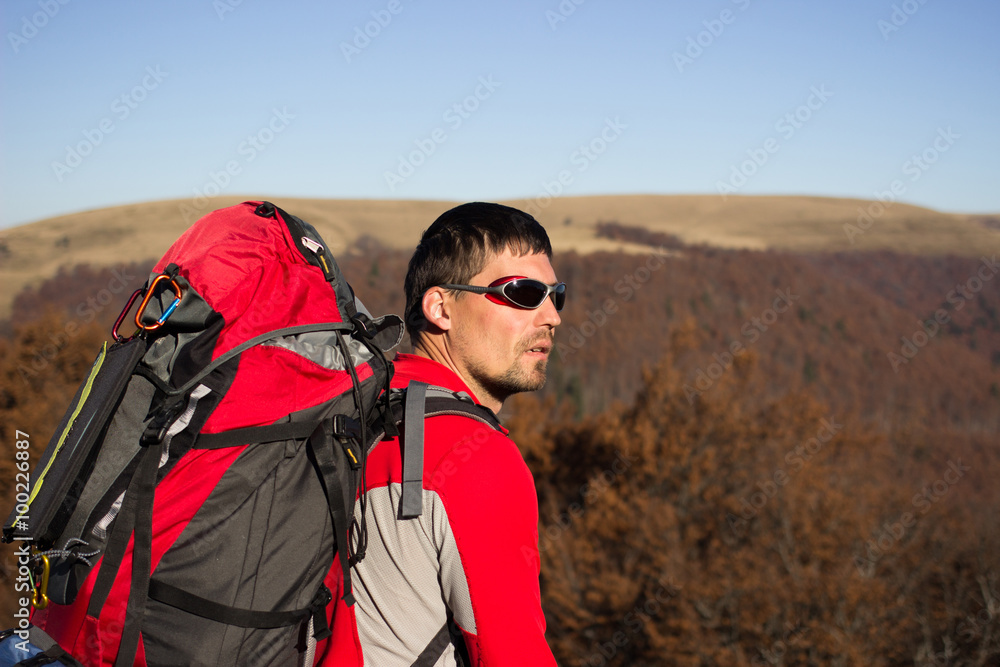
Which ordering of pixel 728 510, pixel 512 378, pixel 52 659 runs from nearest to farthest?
pixel 52 659 < pixel 512 378 < pixel 728 510

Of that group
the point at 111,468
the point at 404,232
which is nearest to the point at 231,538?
the point at 111,468

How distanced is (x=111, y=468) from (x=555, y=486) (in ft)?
113

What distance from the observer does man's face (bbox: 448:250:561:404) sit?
2.12m

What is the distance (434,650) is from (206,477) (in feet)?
2.06

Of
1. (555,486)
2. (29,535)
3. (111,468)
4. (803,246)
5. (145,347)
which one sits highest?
(803,246)

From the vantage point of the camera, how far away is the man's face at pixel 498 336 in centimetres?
212

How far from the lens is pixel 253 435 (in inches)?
64.6

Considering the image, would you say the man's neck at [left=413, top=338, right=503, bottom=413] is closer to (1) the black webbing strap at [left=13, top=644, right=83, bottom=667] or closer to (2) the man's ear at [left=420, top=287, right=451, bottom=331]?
(2) the man's ear at [left=420, top=287, right=451, bottom=331]

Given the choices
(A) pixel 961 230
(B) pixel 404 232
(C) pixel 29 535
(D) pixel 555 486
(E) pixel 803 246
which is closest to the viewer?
(C) pixel 29 535

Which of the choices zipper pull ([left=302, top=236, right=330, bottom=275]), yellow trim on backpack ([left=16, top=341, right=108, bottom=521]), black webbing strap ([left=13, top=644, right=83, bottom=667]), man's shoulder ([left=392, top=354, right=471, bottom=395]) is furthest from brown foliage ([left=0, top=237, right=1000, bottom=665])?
black webbing strap ([left=13, top=644, right=83, bottom=667])

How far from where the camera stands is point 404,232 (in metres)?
75.9

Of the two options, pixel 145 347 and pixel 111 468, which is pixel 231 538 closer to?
pixel 111 468

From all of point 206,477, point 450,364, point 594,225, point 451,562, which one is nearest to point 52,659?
point 206,477

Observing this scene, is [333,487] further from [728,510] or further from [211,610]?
[728,510]
